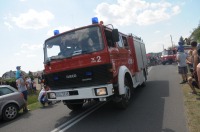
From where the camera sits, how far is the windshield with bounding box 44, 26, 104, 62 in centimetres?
632

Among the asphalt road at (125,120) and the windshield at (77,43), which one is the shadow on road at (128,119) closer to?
the asphalt road at (125,120)

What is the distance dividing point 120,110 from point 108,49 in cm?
219

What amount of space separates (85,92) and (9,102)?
13.9 feet

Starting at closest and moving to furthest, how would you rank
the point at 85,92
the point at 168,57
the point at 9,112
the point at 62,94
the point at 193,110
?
the point at 85,92, the point at 193,110, the point at 62,94, the point at 9,112, the point at 168,57

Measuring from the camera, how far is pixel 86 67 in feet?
20.5

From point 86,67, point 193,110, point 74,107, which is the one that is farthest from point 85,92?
point 193,110

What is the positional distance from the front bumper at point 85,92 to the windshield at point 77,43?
3.45ft

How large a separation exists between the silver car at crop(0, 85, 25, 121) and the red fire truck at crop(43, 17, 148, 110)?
2577 millimetres

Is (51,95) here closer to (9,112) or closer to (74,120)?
(74,120)

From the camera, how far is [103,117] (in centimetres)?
669

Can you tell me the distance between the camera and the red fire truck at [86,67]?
609cm

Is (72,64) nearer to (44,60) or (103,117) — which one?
(44,60)

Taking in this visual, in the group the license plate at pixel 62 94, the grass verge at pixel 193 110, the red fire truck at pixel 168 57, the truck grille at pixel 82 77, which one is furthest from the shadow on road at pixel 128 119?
the red fire truck at pixel 168 57

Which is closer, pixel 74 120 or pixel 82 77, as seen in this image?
pixel 82 77
